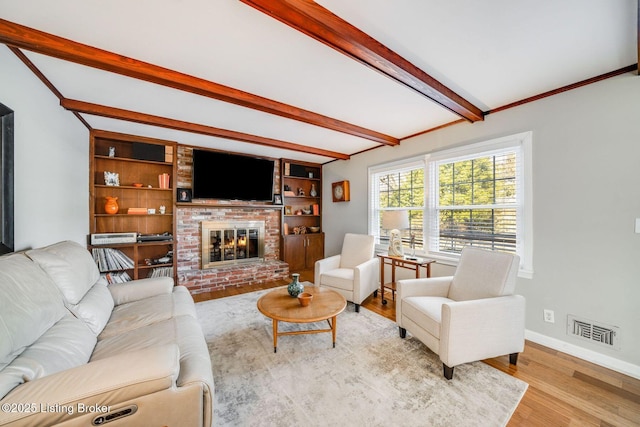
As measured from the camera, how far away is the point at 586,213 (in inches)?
82.0

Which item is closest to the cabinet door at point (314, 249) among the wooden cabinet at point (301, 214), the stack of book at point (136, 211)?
the wooden cabinet at point (301, 214)

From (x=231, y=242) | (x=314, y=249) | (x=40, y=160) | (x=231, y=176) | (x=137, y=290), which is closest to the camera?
(x=40, y=160)

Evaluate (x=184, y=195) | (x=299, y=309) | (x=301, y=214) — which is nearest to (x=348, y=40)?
(x=299, y=309)

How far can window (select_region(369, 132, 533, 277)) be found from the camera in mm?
2508

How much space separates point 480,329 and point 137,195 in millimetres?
4666

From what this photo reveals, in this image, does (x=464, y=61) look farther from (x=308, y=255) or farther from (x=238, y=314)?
(x=308, y=255)

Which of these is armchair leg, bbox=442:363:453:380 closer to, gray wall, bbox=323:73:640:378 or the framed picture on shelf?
gray wall, bbox=323:73:640:378

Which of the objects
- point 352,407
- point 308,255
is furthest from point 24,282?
point 308,255

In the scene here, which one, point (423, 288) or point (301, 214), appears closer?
point (423, 288)

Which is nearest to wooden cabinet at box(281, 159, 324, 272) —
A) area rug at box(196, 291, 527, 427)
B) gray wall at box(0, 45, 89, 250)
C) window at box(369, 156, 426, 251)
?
window at box(369, 156, 426, 251)

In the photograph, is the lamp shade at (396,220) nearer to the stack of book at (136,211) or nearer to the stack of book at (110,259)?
the stack of book at (136,211)

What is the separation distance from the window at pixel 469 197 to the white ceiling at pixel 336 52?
0.61 m

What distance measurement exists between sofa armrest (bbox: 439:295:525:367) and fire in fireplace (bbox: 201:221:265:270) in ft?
11.8

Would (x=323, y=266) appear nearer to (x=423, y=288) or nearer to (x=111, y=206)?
(x=423, y=288)
